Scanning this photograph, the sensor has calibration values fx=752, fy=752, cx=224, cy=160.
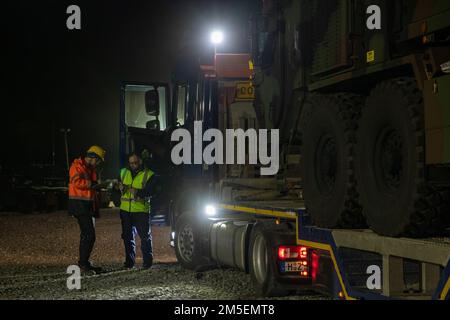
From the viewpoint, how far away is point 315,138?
7457 millimetres

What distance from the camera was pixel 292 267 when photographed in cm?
847

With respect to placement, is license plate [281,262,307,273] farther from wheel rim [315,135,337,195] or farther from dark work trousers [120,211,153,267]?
dark work trousers [120,211,153,267]

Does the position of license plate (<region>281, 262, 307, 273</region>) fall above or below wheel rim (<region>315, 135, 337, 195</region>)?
below

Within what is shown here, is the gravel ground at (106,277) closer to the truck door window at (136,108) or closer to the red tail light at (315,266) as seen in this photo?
the red tail light at (315,266)

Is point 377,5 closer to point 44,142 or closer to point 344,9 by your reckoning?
point 344,9

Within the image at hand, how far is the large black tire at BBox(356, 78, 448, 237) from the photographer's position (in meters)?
5.66

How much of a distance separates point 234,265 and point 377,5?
4.92 m

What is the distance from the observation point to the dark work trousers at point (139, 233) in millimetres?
11789

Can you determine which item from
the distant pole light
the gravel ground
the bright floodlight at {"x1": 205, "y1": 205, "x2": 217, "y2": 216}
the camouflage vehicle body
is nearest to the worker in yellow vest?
the gravel ground

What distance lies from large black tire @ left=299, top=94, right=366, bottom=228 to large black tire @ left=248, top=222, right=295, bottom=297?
1.13 meters

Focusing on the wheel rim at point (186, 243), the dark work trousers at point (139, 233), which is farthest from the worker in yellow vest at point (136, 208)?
the wheel rim at point (186, 243)

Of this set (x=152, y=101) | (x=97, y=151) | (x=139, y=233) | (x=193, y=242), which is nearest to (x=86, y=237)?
(x=139, y=233)

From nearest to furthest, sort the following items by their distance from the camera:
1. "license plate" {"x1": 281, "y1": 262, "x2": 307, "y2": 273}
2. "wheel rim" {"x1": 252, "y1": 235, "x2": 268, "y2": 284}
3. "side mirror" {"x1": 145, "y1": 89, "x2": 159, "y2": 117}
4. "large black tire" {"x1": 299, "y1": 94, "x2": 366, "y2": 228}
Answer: "large black tire" {"x1": 299, "y1": 94, "x2": 366, "y2": 228}, "license plate" {"x1": 281, "y1": 262, "x2": 307, "y2": 273}, "wheel rim" {"x1": 252, "y1": 235, "x2": 268, "y2": 284}, "side mirror" {"x1": 145, "y1": 89, "x2": 159, "y2": 117}
